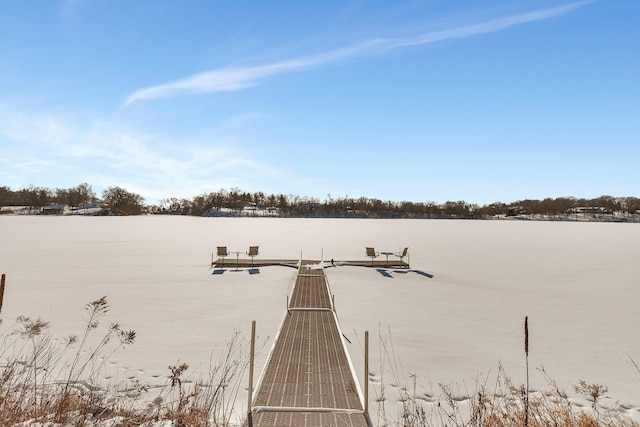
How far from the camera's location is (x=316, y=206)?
147875 millimetres

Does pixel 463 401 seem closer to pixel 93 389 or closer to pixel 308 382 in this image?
pixel 308 382

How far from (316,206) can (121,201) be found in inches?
2628

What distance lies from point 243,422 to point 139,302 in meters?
9.81

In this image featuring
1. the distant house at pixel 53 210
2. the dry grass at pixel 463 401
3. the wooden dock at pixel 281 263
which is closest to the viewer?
the dry grass at pixel 463 401

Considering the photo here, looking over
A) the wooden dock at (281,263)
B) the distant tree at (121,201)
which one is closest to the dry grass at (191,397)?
the wooden dock at (281,263)

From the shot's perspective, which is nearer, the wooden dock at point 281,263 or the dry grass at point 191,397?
the dry grass at point 191,397

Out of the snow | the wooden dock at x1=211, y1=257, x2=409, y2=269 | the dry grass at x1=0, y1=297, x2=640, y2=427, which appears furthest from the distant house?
the dry grass at x1=0, y1=297, x2=640, y2=427

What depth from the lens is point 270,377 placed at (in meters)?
7.57

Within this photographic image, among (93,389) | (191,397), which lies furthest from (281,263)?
(191,397)

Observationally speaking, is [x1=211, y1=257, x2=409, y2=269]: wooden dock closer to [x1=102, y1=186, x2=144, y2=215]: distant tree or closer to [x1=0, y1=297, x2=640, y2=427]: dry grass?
[x1=0, y1=297, x2=640, y2=427]: dry grass

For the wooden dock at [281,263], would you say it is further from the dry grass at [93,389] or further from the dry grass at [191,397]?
the dry grass at [191,397]

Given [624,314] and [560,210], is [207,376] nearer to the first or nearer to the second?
[624,314]

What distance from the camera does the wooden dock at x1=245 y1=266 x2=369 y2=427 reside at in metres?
6.12

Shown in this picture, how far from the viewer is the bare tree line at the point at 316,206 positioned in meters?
127
